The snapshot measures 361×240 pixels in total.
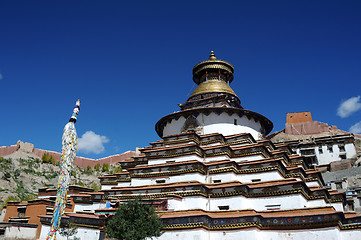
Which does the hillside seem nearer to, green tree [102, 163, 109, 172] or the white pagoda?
green tree [102, 163, 109, 172]

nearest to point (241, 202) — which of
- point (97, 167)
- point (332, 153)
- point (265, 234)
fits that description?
point (265, 234)

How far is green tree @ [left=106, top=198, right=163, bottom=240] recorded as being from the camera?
1202cm

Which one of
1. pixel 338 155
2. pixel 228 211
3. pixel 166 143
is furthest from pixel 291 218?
pixel 338 155

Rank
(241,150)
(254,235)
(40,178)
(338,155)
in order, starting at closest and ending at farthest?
(254,235)
(241,150)
(338,155)
(40,178)

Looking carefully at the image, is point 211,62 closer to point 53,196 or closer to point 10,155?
point 53,196

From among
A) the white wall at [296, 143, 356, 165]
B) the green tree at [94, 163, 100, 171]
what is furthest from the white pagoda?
the green tree at [94, 163, 100, 171]

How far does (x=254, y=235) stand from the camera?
43.3ft

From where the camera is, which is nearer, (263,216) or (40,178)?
(263,216)

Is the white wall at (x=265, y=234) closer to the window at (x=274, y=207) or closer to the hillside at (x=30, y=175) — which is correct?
the window at (x=274, y=207)

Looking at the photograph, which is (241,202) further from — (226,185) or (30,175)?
(30,175)

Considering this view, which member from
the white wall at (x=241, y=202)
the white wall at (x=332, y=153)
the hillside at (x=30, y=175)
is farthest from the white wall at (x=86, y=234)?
the white wall at (x=332, y=153)

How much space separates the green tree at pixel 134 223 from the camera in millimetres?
12016

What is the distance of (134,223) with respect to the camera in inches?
481

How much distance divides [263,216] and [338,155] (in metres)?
34.1
